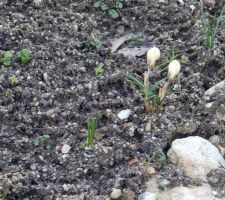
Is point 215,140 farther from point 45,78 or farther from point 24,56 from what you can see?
point 24,56

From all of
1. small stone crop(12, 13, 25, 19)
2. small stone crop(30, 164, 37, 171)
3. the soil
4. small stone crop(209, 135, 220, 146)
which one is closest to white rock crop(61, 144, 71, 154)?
the soil

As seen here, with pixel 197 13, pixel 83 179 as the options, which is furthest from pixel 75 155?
pixel 197 13

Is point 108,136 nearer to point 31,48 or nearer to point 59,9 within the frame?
point 31,48

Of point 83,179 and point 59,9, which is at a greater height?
point 59,9

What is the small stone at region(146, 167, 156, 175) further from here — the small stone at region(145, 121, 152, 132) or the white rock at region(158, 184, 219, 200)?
the small stone at region(145, 121, 152, 132)

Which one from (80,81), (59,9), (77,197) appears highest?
(59,9)

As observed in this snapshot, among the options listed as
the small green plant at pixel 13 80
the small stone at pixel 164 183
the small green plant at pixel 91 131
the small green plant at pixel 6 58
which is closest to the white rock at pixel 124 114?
the small green plant at pixel 91 131

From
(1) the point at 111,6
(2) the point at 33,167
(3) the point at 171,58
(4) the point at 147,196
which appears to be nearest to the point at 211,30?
(3) the point at 171,58
